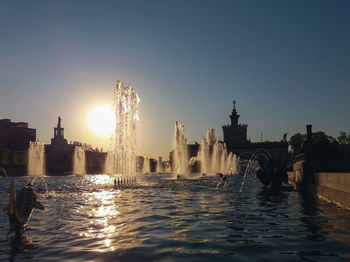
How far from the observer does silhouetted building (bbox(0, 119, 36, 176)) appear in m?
97.6

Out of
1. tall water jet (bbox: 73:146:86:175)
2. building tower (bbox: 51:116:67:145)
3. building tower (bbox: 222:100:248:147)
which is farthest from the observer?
building tower (bbox: 51:116:67:145)

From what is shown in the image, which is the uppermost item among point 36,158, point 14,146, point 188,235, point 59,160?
point 14,146

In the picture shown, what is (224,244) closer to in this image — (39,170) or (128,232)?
(128,232)

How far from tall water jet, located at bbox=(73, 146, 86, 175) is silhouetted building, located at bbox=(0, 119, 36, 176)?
16863 mm

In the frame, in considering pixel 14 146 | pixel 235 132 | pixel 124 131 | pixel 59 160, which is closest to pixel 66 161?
pixel 59 160

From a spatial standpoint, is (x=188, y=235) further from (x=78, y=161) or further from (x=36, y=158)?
(x=78, y=161)

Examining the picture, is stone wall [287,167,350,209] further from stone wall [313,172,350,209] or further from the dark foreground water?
the dark foreground water

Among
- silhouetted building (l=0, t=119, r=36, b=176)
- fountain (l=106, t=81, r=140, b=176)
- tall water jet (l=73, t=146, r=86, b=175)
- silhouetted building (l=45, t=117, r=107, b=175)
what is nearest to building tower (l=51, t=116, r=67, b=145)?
silhouetted building (l=45, t=117, r=107, b=175)

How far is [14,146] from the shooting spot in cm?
10669

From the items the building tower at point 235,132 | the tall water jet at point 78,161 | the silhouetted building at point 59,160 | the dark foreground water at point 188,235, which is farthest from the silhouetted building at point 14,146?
the dark foreground water at point 188,235

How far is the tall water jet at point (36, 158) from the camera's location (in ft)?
334

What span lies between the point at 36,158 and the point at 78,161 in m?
20.8

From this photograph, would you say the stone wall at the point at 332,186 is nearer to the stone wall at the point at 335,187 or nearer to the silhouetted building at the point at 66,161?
the stone wall at the point at 335,187

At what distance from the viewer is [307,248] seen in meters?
7.04
